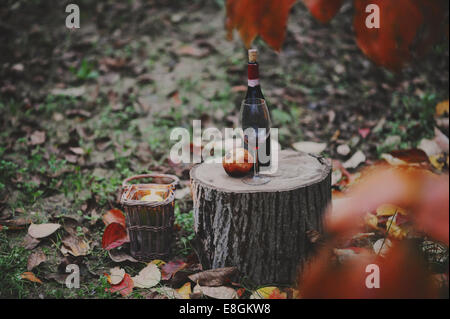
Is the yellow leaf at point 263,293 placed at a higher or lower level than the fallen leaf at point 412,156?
lower

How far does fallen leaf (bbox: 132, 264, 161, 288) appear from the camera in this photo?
2.22 m

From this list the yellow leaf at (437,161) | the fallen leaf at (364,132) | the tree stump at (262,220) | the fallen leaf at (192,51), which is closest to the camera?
the tree stump at (262,220)

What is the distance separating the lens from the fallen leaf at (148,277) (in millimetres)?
2217

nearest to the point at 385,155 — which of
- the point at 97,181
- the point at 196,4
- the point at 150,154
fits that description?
the point at 150,154

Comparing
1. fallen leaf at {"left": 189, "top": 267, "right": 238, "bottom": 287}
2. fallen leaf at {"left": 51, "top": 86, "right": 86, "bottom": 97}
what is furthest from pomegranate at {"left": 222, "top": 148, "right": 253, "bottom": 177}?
fallen leaf at {"left": 51, "top": 86, "right": 86, "bottom": 97}

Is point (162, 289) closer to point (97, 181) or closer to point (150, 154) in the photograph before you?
point (97, 181)

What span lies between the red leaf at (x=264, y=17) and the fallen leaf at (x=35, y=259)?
4.87 feet

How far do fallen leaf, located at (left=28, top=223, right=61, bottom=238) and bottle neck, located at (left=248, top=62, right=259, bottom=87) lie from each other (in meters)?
1.29

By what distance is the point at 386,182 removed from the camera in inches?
56.3

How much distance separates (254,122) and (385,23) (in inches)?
34.5

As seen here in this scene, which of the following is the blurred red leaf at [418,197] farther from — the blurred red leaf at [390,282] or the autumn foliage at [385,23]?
the autumn foliage at [385,23]

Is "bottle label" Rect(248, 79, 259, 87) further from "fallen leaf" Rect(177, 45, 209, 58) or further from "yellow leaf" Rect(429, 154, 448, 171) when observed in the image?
"fallen leaf" Rect(177, 45, 209, 58)

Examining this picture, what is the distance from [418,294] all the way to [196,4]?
14.5 ft

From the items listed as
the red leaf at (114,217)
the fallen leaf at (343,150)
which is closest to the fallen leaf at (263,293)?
the red leaf at (114,217)
